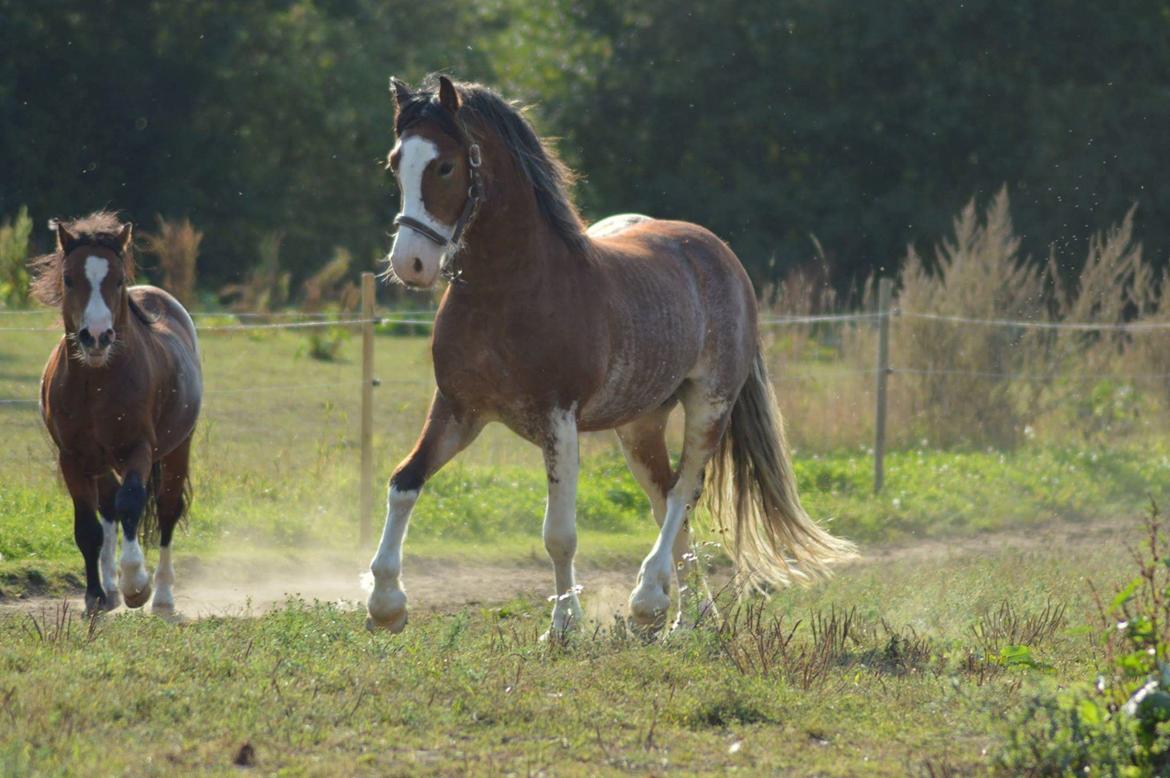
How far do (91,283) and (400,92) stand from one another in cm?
183

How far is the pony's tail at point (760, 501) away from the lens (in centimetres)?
807

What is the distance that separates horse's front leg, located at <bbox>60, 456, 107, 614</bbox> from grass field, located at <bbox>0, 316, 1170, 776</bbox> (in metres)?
0.24

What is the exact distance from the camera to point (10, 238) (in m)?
16.5

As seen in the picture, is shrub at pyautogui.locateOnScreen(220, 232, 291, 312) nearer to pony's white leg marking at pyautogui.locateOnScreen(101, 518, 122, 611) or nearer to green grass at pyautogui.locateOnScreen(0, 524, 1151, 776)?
pony's white leg marking at pyautogui.locateOnScreen(101, 518, 122, 611)

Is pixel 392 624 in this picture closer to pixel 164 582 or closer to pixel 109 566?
pixel 109 566

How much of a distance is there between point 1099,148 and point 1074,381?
15.5m

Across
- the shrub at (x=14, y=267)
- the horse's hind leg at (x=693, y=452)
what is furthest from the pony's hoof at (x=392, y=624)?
the shrub at (x=14, y=267)

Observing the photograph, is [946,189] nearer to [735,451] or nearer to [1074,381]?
[1074,381]

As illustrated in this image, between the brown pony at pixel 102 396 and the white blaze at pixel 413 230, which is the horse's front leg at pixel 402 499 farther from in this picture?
the brown pony at pixel 102 396

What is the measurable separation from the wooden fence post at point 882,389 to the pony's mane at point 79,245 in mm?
6599

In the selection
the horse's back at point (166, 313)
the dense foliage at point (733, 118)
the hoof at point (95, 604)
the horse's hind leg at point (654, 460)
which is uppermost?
the dense foliage at point (733, 118)

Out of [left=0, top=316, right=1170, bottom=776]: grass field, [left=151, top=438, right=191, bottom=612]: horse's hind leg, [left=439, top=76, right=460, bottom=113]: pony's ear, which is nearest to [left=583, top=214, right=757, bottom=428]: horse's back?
[left=439, top=76, right=460, bottom=113]: pony's ear

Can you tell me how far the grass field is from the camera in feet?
15.5

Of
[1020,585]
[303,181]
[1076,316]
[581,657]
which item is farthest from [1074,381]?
[303,181]
